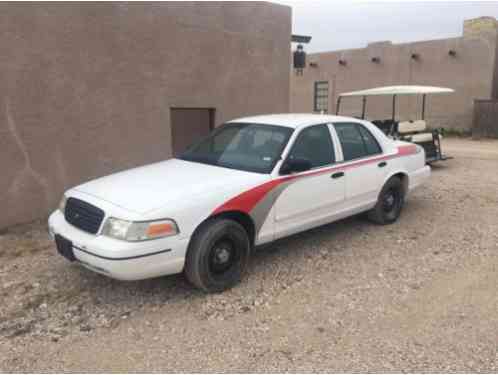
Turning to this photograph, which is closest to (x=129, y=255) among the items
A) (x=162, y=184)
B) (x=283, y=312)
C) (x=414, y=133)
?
(x=162, y=184)

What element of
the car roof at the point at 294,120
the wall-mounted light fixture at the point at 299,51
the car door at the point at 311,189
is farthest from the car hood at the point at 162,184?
the wall-mounted light fixture at the point at 299,51

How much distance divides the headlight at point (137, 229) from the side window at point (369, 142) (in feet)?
9.89

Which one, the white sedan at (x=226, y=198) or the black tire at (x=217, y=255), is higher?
the white sedan at (x=226, y=198)

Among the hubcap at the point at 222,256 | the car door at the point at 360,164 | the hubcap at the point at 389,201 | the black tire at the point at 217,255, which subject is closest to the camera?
the black tire at the point at 217,255

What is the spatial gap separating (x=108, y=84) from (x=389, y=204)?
4.42 meters

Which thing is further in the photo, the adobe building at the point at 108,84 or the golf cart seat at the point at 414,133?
the golf cart seat at the point at 414,133

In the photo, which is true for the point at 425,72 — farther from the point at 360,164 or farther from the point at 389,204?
the point at 360,164

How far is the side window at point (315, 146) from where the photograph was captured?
15.4ft

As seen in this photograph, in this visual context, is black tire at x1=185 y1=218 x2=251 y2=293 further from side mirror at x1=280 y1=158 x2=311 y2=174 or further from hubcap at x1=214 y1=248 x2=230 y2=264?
side mirror at x1=280 y1=158 x2=311 y2=174

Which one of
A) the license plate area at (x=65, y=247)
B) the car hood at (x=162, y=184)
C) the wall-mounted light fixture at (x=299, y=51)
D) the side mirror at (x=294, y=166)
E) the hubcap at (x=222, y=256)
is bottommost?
the hubcap at (x=222, y=256)

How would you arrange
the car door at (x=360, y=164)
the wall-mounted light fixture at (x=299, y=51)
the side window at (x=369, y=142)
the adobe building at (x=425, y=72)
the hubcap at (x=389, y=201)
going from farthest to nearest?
the adobe building at (x=425, y=72) → the wall-mounted light fixture at (x=299, y=51) → the hubcap at (x=389, y=201) → the side window at (x=369, y=142) → the car door at (x=360, y=164)

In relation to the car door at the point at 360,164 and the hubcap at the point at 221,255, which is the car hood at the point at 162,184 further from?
the car door at the point at 360,164

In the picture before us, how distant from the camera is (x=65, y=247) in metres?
3.78

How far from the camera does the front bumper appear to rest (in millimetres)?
3406
